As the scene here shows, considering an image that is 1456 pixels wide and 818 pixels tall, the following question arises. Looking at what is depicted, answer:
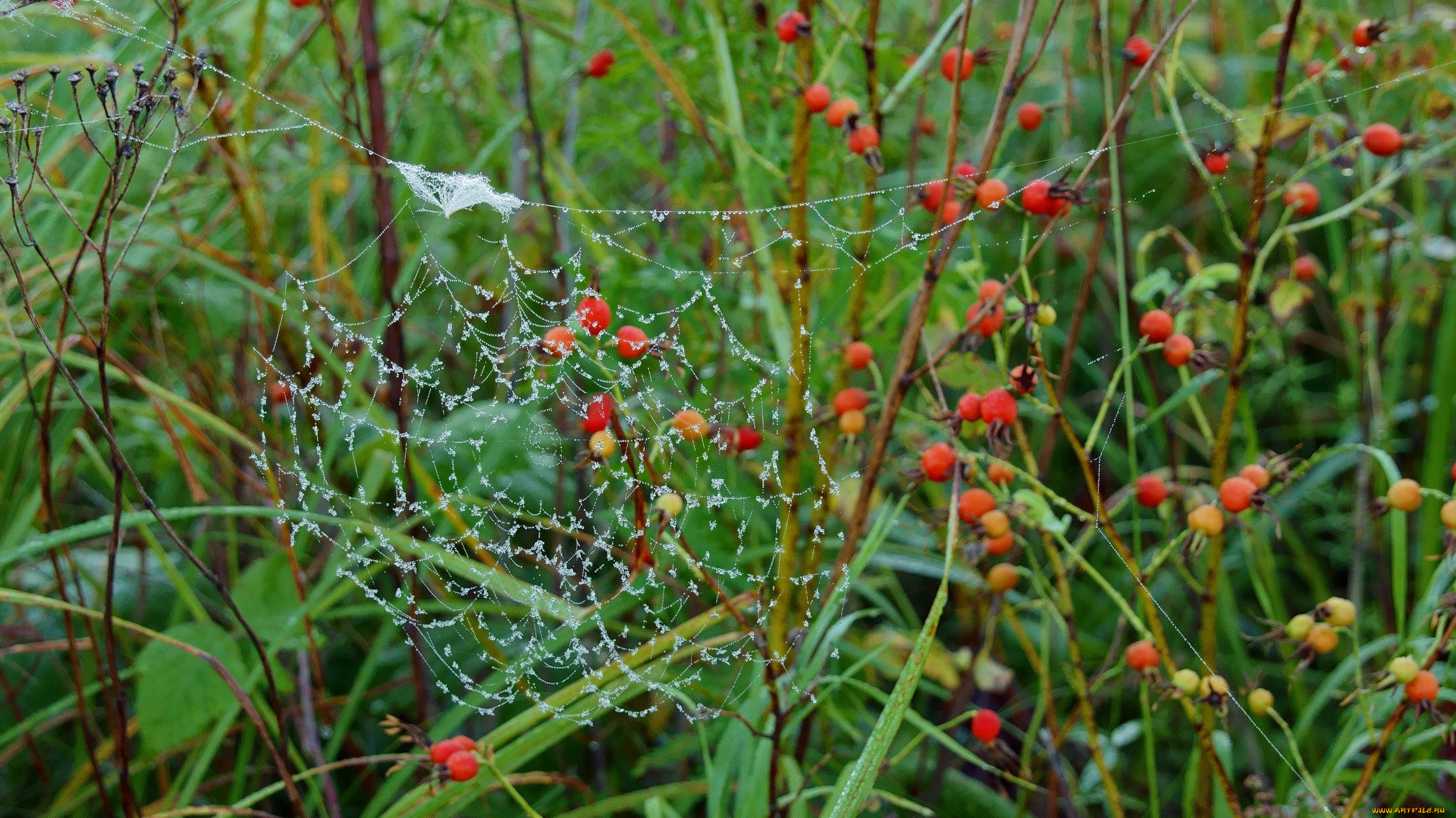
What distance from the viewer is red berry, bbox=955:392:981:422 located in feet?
3.97

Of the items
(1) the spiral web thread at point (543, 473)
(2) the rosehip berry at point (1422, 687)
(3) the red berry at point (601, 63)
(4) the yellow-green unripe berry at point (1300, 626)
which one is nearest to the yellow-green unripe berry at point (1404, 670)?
(2) the rosehip berry at point (1422, 687)

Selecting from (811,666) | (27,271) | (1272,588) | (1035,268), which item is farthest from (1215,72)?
(27,271)

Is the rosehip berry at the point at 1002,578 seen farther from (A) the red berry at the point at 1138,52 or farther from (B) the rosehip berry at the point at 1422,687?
(A) the red berry at the point at 1138,52

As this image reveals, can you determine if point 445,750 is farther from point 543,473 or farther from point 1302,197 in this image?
point 1302,197

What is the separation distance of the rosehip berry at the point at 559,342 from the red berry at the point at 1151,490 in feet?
2.59

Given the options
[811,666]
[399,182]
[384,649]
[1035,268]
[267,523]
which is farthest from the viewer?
[1035,268]

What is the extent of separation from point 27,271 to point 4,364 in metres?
0.19

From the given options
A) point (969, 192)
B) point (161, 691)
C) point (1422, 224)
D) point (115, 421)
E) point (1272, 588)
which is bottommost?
point (1272, 588)

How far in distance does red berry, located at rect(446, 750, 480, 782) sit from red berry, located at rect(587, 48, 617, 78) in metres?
1.19

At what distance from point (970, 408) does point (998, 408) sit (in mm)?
35

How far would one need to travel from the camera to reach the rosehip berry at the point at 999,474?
1.28m

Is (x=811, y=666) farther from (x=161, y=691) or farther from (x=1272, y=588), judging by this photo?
(x=1272, y=588)

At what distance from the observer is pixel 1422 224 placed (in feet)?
7.13

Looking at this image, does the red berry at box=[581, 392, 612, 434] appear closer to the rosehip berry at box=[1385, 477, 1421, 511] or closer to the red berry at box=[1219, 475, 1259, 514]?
the red berry at box=[1219, 475, 1259, 514]
